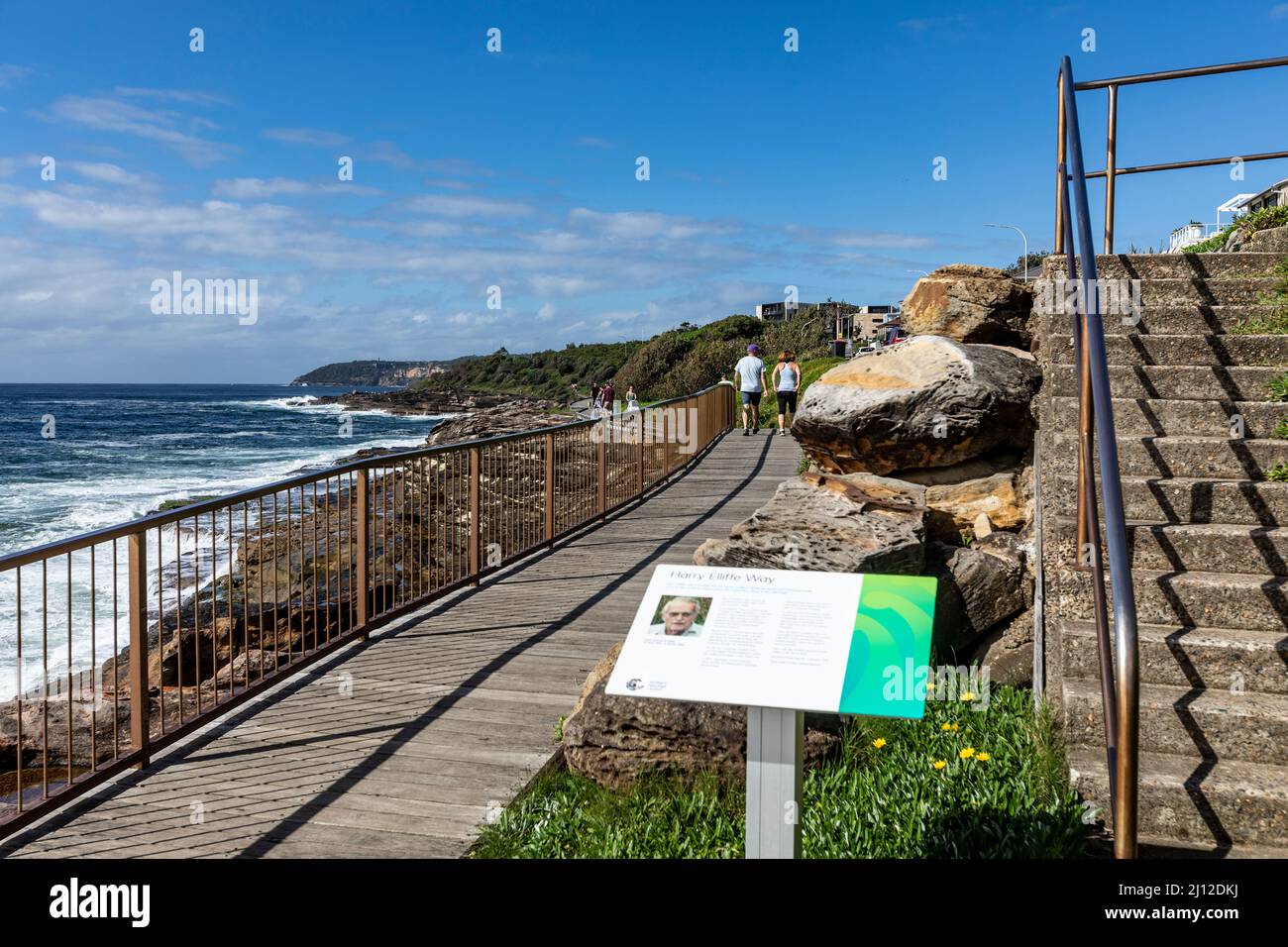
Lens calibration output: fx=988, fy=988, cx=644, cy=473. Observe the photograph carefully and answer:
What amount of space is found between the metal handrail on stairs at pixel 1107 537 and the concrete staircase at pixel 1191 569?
0.88 feet

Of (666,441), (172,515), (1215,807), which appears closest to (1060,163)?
(1215,807)

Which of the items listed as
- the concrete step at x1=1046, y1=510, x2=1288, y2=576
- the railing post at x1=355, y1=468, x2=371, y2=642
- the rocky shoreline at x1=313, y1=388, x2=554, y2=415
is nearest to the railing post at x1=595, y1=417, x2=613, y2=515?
the railing post at x1=355, y1=468, x2=371, y2=642

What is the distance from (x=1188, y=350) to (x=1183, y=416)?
2.63 ft

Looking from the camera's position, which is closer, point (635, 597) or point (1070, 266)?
point (1070, 266)

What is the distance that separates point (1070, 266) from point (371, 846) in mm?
4962

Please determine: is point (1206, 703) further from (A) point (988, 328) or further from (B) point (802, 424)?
(A) point (988, 328)

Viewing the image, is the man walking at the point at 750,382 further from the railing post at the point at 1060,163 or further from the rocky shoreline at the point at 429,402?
the rocky shoreline at the point at 429,402

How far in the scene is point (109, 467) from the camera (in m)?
48.2

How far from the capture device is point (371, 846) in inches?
160

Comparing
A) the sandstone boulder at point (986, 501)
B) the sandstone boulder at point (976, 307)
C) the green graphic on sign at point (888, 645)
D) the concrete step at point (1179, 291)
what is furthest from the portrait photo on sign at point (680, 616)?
the sandstone boulder at point (976, 307)

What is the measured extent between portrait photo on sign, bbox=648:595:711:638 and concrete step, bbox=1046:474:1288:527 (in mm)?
2729

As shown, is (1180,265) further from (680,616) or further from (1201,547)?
(680,616)

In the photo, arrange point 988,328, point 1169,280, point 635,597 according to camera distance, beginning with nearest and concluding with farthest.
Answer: point 1169,280 → point 635,597 → point 988,328
